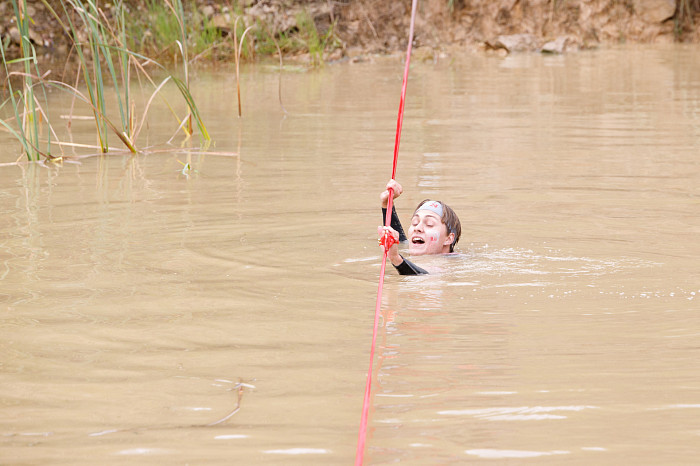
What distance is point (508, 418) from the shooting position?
2.68m

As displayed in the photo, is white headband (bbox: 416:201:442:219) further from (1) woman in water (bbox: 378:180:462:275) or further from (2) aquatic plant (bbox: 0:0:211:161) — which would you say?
(2) aquatic plant (bbox: 0:0:211:161)

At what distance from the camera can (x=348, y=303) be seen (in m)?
4.00

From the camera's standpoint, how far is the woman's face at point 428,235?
17.6ft

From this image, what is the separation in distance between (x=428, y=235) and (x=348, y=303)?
4.83ft

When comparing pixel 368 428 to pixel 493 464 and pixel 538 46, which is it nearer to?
pixel 493 464

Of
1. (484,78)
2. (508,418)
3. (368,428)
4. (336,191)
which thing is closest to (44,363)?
(368,428)

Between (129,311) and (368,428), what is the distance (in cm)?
146

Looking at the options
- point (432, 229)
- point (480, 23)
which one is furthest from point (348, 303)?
point (480, 23)

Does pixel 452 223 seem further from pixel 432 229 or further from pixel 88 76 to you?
pixel 88 76

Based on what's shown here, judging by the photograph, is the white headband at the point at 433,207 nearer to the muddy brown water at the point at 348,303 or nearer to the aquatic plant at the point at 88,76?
the muddy brown water at the point at 348,303

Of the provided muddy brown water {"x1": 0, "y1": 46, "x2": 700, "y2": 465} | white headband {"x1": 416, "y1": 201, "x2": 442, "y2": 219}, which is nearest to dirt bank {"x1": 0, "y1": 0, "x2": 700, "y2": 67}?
muddy brown water {"x1": 0, "y1": 46, "x2": 700, "y2": 465}

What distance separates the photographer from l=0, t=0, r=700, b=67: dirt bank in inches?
709

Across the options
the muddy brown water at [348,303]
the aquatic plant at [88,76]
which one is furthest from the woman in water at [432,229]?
the aquatic plant at [88,76]

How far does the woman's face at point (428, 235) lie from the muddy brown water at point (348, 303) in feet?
0.44
